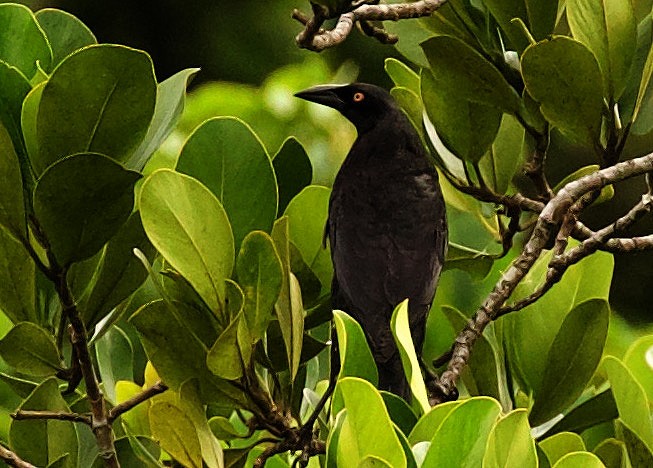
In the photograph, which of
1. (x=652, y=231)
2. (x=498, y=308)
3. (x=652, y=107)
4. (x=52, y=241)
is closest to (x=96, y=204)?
(x=52, y=241)

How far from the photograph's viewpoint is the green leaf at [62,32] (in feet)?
3.68

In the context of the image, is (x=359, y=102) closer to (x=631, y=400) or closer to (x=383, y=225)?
(x=383, y=225)

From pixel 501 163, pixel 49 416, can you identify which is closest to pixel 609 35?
pixel 501 163

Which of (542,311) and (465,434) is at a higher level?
(465,434)

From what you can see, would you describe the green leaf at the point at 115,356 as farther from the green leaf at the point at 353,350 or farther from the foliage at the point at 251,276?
the green leaf at the point at 353,350

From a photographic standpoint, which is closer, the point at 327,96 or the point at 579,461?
the point at 579,461

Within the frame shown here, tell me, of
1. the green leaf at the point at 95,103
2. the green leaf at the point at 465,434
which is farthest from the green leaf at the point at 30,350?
the green leaf at the point at 465,434

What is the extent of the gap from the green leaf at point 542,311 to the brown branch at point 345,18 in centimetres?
26

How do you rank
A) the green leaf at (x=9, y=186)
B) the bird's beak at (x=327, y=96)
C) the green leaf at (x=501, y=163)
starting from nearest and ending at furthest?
the green leaf at (x=9, y=186) < the green leaf at (x=501, y=163) < the bird's beak at (x=327, y=96)

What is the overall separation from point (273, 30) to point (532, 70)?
3.65 m

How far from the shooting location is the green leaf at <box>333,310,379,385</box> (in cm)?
96

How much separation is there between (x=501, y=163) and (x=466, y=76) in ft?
0.64

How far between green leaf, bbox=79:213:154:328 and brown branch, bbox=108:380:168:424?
0.08 metres

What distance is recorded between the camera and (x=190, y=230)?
99cm
